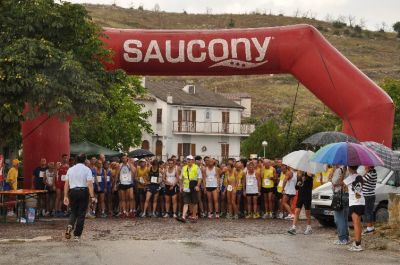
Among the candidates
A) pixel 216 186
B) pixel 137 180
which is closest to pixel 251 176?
pixel 216 186

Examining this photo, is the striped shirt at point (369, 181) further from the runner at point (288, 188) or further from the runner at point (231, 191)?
the runner at point (231, 191)

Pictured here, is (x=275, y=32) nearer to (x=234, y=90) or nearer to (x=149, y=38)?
(x=149, y=38)

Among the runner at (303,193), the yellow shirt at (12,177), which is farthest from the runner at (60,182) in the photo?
the runner at (303,193)

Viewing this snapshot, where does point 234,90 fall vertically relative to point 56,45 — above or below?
above

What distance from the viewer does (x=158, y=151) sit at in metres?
82.2

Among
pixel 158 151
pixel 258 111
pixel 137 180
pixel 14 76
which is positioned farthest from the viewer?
pixel 258 111

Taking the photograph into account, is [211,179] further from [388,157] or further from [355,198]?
[355,198]

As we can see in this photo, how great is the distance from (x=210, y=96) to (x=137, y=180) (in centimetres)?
6237

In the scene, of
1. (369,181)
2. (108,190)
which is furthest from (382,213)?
(108,190)

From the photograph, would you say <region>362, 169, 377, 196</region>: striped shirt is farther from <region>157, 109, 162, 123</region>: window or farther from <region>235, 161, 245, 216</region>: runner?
<region>157, 109, 162, 123</region>: window

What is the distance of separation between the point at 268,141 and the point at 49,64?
53.8 meters

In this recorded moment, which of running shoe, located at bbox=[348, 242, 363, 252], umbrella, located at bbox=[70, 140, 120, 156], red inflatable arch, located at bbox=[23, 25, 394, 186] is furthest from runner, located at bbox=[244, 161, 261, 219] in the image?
running shoe, located at bbox=[348, 242, 363, 252]

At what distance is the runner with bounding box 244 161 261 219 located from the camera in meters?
24.8

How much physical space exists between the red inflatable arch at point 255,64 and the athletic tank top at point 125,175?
1.52m
